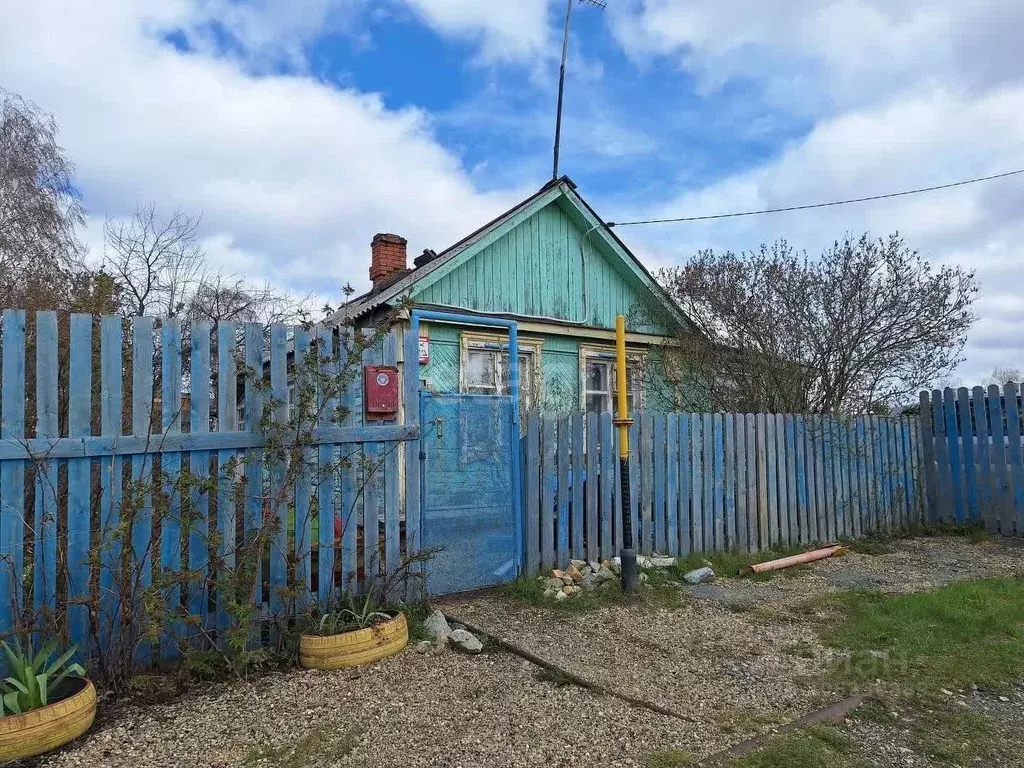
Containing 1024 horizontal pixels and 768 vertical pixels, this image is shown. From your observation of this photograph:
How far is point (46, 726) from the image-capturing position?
301 cm

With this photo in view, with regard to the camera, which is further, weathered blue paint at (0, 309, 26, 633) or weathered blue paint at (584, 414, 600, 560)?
weathered blue paint at (584, 414, 600, 560)

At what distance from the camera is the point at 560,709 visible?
351 cm

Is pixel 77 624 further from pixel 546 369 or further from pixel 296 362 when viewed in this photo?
pixel 546 369

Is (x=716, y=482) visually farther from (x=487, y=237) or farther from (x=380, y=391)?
(x=487, y=237)

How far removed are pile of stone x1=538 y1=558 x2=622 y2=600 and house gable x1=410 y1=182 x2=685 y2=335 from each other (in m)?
4.89

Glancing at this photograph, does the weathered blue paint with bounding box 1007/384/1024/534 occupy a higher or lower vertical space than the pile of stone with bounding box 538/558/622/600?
higher

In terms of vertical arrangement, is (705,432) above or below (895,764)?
above

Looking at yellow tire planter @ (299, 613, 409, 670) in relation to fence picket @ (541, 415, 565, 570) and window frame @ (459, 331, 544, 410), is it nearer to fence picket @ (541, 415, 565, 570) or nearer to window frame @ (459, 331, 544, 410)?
fence picket @ (541, 415, 565, 570)

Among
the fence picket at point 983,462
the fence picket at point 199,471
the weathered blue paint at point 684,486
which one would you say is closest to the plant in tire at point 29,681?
the fence picket at point 199,471

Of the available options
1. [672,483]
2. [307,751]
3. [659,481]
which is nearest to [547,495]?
[659,481]

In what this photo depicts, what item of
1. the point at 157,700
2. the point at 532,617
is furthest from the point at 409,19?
the point at 157,700

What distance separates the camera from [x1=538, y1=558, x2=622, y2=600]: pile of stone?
5.79 m

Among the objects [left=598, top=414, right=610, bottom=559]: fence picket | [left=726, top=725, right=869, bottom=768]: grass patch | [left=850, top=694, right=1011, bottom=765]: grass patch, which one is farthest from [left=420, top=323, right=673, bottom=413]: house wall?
[left=726, top=725, right=869, bottom=768]: grass patch

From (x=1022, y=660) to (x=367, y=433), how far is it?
181 inches
